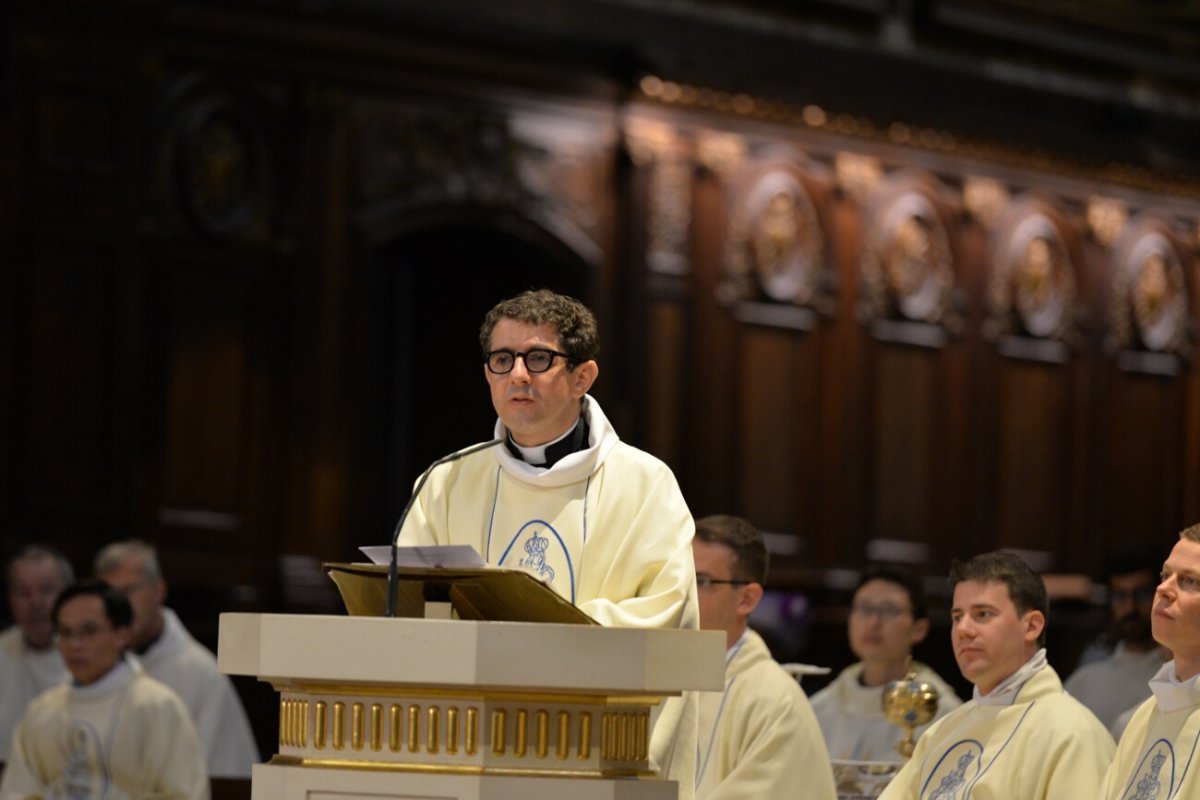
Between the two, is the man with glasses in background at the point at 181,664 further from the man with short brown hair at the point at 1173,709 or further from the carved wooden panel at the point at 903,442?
the carved wooden panel at the point at 903,442

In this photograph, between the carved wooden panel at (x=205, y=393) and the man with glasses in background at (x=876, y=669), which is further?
the carved wooden panel at (x=205, y=393)

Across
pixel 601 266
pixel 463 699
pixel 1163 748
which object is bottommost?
pixel 1163 748

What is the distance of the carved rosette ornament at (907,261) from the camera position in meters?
12.7

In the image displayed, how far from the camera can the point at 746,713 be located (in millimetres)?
5891

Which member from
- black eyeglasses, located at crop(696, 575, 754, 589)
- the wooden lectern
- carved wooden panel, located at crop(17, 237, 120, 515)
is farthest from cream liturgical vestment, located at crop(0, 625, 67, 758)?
the wooden lectern

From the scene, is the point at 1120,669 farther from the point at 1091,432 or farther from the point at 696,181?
the point at 1091,432

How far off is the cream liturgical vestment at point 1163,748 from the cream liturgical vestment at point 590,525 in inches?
37.2

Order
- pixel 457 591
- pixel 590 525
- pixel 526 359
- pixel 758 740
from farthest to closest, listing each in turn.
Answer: pixel 758 740 < pixel 590 525 < pixel 526 359 < pixel 457 591

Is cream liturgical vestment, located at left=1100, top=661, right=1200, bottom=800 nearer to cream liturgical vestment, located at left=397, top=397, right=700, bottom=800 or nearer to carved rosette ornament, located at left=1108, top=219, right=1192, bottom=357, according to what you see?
cream liturgical vestment, located at left=397, top=397, right=700, bottom=800

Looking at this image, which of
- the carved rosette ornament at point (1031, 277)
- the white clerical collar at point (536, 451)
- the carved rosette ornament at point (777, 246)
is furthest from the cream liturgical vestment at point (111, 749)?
the carved rosette ornament at point (1031, 277)

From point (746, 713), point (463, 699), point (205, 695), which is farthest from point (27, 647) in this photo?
point (463, 699)

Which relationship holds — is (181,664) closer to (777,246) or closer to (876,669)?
(876,669)

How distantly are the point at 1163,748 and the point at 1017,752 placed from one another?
0.56 m

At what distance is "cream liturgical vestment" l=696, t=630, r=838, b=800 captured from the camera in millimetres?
5723
